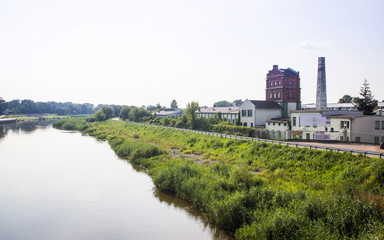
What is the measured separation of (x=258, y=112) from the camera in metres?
46.3

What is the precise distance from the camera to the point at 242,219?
52.5 feet

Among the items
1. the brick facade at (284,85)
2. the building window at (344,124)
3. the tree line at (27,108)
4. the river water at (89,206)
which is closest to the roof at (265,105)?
the brick facade at (284,85)

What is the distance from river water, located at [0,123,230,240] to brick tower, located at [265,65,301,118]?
98.2 ft

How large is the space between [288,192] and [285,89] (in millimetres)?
36478

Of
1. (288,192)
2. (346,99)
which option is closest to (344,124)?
(288,192)

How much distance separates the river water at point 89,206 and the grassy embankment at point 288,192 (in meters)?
1.45

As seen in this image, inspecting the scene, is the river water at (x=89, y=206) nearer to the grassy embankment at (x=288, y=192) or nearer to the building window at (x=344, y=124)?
the grassy embankment at (x=288, y=192)

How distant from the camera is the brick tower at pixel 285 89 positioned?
49.4m

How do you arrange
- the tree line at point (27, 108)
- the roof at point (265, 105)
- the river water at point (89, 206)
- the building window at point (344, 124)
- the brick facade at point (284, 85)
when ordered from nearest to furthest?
the river water at point (89, 206) < the building window at point (344, 124) < the roof at point (265, 105) < the brick facade at point (284, 85) < the tree line at point (27, 108)

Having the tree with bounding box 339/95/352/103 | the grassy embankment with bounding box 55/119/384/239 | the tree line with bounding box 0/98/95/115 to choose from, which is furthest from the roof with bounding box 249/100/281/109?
the tree line with bounding box 0/98/95/115

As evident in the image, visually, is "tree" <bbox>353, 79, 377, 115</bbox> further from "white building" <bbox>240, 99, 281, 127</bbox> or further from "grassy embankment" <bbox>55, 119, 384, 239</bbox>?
"grassy embankment" <bbox>55, 119, 384, 239</bbox>

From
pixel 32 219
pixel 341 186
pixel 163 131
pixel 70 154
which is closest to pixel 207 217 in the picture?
pixel 341 186

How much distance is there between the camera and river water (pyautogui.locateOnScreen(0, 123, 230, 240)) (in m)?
16.9

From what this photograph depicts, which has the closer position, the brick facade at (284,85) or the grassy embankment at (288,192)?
the grassy embankment at (288,192)
